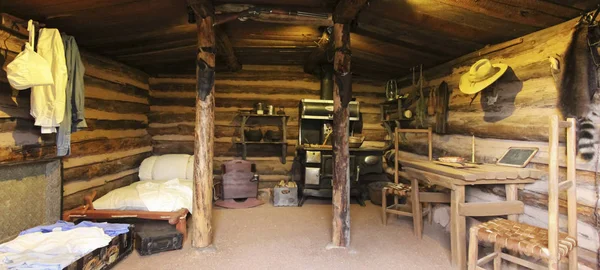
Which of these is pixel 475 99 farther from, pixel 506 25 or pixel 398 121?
pixel 398 121

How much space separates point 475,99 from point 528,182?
1150mm

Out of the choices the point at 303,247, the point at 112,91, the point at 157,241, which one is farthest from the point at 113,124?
the point at 303,247

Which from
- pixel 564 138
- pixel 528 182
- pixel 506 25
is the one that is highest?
pixel 506 25

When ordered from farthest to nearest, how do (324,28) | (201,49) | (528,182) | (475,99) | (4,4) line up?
1. (324,28)
2. (475,99)
3. (201,49)
4. (528,182)
5. (4,4)

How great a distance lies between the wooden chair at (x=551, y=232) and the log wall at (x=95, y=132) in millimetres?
4043

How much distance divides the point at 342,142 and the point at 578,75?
6.63ft

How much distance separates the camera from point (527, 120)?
274 cm

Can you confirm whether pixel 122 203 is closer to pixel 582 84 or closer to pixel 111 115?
pixel 111 115

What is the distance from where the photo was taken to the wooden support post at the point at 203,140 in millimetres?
3129

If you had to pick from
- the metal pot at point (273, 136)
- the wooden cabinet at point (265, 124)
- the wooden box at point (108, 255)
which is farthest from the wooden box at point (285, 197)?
the wooden box at point (108, 255)

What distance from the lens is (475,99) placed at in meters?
3.40

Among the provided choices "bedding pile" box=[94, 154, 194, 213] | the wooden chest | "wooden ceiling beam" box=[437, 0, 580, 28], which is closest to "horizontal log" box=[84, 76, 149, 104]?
"bedding pile" box=[94, 154, 194, 213]

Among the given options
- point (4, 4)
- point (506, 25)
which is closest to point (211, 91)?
point (4, 4)

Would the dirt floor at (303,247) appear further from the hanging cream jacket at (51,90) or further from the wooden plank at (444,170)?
the hanging cream jacket at (51,90)
